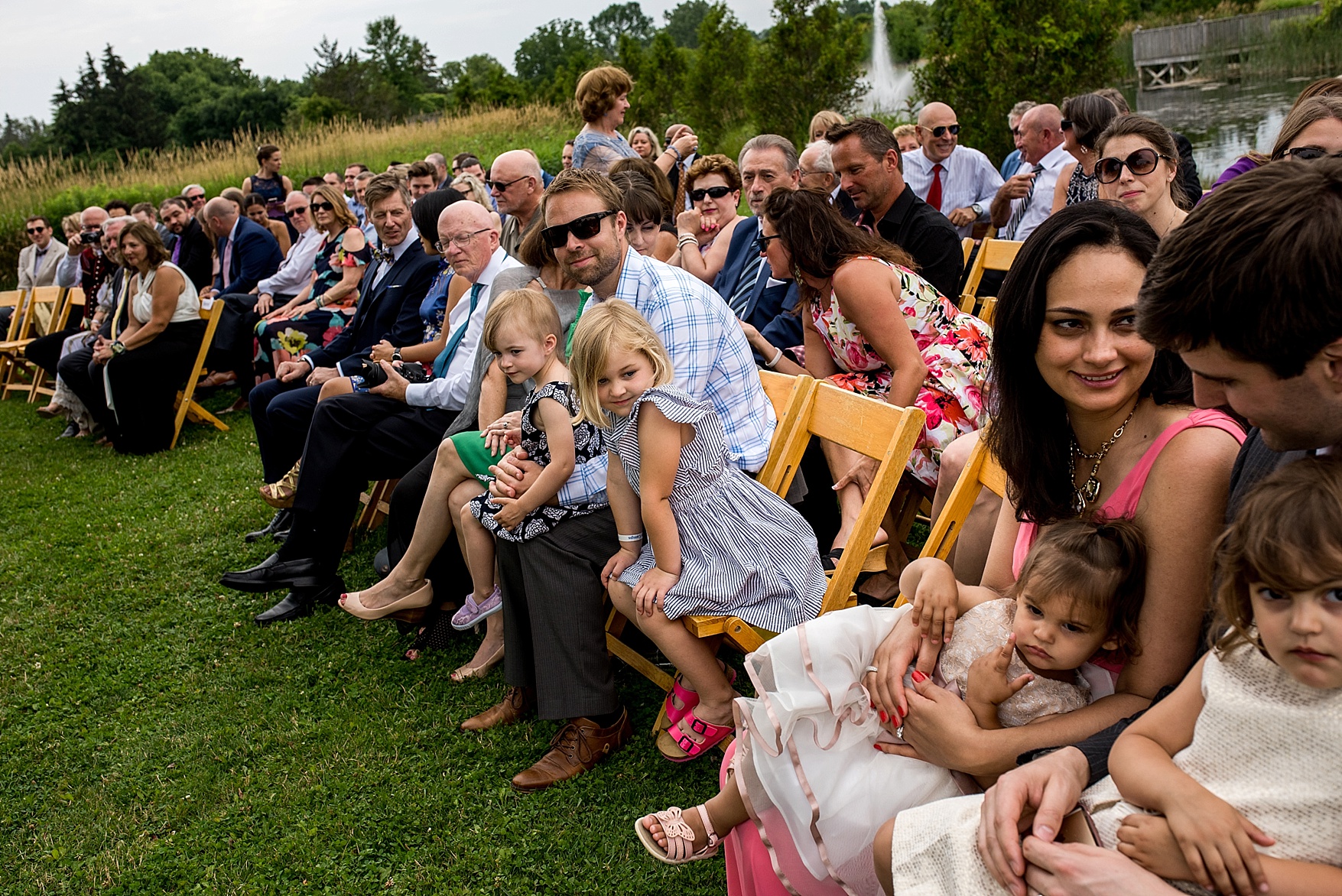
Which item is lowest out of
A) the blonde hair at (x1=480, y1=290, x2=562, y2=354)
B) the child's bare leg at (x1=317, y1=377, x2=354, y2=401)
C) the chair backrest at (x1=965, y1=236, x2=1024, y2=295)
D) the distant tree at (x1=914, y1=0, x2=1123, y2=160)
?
the child's bare leg at (x1=317, y1=377, x2=354, y2=401)

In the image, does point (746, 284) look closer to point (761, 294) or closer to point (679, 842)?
point (761, 294)

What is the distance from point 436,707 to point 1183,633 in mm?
3051

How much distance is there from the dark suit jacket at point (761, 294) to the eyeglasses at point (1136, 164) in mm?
1449

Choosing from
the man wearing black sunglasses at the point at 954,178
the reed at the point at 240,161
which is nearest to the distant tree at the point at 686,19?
the reed at the point at 240,161

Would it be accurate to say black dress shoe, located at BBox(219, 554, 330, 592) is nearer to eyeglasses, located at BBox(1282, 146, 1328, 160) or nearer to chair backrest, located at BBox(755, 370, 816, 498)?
chair backrest, located at BBox(755, 370, 816, 498)

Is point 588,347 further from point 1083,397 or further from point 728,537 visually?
point 1083,397

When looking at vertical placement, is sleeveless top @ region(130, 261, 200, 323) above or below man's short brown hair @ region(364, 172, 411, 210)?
below

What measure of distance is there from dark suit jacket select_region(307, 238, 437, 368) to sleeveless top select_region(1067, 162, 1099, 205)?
3.85 metres

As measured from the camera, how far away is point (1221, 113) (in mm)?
17766

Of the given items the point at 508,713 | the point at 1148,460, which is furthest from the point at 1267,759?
the point at 508,713

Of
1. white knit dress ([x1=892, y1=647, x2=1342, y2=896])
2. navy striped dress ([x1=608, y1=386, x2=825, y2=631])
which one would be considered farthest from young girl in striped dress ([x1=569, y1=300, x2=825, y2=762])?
white knit dress ([x1=892, y1=647, x2=1342, y2=896])

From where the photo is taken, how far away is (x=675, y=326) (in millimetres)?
3645

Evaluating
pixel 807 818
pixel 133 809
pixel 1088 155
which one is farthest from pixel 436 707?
pixel 1088 155

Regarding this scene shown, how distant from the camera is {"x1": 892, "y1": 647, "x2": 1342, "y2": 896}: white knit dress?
1355mm
